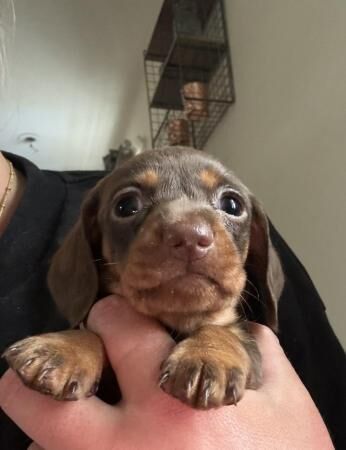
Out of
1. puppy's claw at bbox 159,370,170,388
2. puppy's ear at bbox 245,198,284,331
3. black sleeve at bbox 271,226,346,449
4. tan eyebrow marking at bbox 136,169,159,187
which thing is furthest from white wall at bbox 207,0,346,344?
puppy's claw at bbox 159,370,170,388

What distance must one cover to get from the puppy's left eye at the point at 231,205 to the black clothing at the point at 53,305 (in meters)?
0.37

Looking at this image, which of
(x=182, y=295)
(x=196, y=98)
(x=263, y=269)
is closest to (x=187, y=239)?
(x=182, y=295)

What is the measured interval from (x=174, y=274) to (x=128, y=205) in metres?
0.30

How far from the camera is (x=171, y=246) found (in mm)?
987

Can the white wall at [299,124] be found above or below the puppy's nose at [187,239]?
above

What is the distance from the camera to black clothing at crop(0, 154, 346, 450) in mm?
1371

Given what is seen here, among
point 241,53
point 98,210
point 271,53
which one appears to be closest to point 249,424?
point 98,210

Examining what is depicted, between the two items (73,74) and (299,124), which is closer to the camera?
(299,124)

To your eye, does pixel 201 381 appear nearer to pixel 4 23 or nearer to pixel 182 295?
pixel 182 295

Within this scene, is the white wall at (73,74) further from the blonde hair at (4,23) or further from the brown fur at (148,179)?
the brown fur at (148,179)

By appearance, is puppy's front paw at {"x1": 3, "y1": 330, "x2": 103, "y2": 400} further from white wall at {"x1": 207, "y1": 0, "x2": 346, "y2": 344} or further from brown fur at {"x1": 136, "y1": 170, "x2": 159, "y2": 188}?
white wall at {"x1": 207, "y1": 0, "x2": 346, "y2": 344}

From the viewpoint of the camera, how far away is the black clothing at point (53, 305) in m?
1.37

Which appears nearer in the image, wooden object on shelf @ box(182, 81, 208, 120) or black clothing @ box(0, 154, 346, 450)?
black clothing @ box(0, 154, 346, 450)

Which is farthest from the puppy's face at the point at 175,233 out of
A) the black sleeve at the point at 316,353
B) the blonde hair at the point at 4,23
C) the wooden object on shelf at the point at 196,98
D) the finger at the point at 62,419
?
the wooden object on shelf at the point at 196,98
